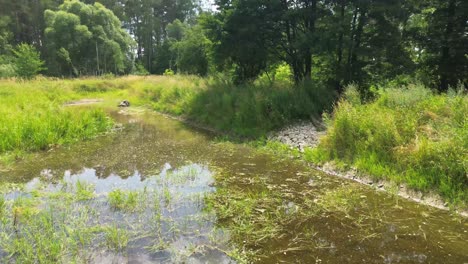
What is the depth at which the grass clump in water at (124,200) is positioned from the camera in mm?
5402

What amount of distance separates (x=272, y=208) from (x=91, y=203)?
313 centimetres

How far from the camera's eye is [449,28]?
1166 centimetres

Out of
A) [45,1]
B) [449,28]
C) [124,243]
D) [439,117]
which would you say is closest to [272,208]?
[124,243]

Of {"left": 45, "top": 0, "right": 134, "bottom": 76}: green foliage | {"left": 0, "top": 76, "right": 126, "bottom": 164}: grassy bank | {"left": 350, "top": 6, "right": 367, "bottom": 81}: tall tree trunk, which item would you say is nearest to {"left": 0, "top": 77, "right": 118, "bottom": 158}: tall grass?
{"left": 0, "top": 76, "right": 126, "bottom": 164}: grassy bank

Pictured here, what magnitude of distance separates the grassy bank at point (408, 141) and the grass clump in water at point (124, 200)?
14.7 ft

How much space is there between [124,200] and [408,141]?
5730 mm

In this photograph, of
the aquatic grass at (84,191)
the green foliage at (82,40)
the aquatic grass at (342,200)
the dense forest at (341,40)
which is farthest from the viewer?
the green foliage at (82,40)

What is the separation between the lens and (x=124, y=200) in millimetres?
5598

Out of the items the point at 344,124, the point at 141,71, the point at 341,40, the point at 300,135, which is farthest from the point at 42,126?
the point at 141,71

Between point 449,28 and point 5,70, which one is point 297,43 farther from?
point 5,70

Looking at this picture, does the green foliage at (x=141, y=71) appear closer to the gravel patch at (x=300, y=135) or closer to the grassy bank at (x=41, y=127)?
the grassy bank at (x=41, y=127)

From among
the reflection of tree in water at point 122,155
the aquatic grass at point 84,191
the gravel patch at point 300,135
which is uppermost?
the gravel patch at point 300,135

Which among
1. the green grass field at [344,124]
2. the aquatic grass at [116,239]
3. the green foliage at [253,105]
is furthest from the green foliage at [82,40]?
the aquatic grass at [116,239]

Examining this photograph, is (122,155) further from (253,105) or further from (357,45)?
(357,45)
